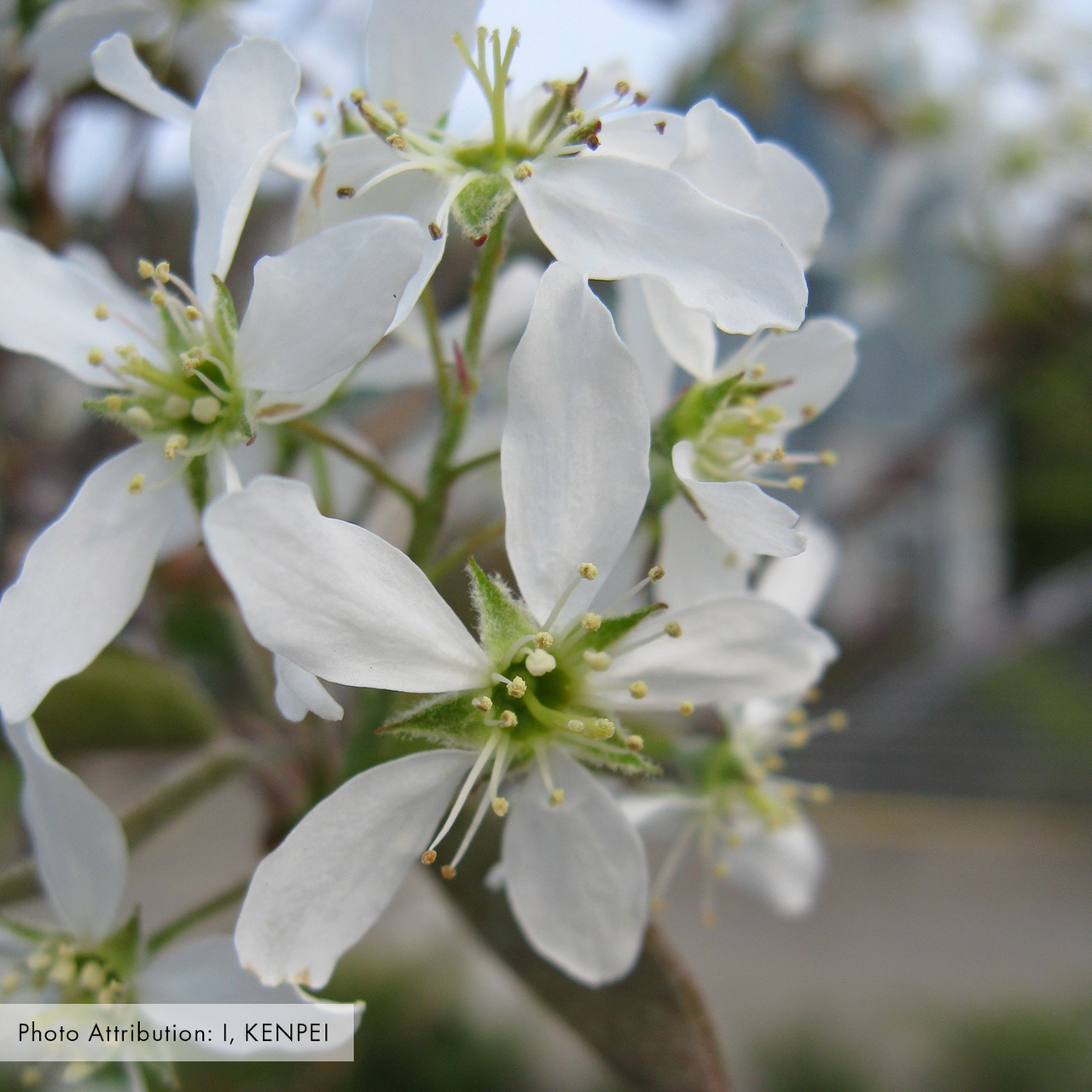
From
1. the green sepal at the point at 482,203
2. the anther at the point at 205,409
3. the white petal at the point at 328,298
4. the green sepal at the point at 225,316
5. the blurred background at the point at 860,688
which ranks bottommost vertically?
the blurred background at the point at 860,688

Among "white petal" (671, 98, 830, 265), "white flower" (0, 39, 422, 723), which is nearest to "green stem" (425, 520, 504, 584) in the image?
"white flower" (0, 39, 422, 723)

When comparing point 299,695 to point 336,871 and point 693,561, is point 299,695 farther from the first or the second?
point 693,561

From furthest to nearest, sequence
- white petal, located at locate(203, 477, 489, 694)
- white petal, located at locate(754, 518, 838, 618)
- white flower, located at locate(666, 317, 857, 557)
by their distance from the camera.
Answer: white petal, located at locate(754, 518, 838, 618) < white flower, located at locate(666, 317, 857, 557) < white petal, located at locate(203, 477, 489, 694)

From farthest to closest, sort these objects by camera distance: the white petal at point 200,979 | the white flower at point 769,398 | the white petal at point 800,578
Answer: the white petal at point 800,578 < the white flower at point 769,398 < the white petal at point 200,979

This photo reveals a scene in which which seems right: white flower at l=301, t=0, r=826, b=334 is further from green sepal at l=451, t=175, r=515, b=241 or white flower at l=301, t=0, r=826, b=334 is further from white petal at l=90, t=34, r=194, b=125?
white petal at l=90, t=34, r=194, b=125

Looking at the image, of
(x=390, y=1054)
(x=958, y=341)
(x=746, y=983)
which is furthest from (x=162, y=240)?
(x=746, y=983)

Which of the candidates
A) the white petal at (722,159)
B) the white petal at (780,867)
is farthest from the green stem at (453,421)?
the white petal at (780,867)

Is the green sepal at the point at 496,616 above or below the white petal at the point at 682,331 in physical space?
below

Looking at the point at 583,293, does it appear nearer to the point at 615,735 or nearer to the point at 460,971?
the point at 615,735

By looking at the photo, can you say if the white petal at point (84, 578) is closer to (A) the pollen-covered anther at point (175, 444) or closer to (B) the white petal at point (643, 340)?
(A) the pollen-covered anther at point (175, 444)
